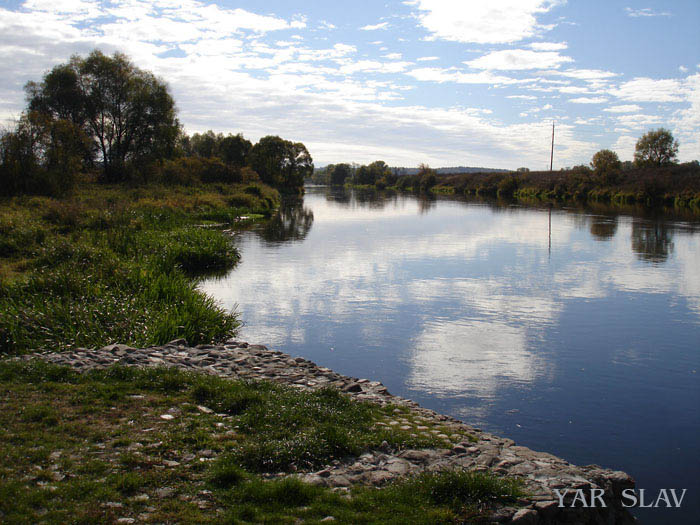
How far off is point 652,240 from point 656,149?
79085 mm

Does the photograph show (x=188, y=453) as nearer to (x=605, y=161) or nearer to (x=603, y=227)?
(x=603, y=227)

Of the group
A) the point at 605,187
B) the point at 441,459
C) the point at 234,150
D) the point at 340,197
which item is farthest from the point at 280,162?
the point at 441,459

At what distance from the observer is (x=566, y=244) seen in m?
29.7

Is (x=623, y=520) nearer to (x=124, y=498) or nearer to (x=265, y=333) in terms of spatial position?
(x=124, y=498)

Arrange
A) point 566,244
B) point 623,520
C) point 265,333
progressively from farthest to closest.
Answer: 1. point 566,244
2. point 265,333
3. point 623,520

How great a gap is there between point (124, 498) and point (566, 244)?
28850mm

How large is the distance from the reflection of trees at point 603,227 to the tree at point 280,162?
180 ft

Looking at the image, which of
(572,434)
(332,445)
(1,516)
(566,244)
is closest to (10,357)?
(1,516)

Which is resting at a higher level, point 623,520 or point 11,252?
point 11,252

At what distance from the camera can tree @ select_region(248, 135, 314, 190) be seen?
8744 cm

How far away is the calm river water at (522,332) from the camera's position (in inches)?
336

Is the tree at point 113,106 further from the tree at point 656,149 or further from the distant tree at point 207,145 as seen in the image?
the tree at point 656,149

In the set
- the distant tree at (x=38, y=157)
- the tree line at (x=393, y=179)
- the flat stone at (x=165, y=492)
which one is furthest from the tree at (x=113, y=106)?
the tree line at (x=393, y=179)

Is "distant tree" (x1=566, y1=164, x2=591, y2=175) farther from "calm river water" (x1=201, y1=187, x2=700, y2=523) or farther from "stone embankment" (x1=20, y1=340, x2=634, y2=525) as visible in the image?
"stone embankment" (x1=20, y1=340, x2=634, y2=525)
